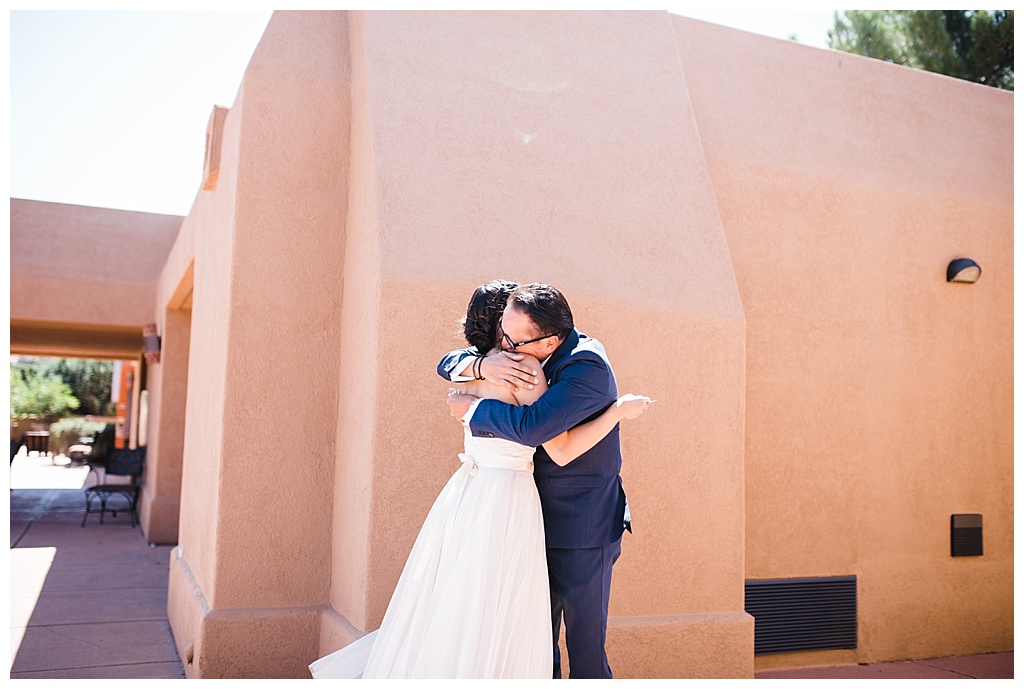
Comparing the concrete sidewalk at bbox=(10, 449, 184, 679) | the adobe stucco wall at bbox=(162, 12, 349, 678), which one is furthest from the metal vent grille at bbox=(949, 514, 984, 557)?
the concrete sidewalk at bbox=(10, 449, 184, 679)

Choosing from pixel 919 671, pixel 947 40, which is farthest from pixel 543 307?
pixel 947 40

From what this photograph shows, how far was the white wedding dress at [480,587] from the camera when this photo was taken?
107 inches

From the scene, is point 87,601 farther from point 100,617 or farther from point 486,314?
point 486,314

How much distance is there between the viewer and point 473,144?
411 cm

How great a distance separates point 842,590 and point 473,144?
321cm

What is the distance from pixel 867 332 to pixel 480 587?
11.4 feet

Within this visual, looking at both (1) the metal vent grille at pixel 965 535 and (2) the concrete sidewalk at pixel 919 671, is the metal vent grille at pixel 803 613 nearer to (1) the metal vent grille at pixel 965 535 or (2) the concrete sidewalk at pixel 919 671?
(2) the concrete sidewalk at pixel 919 671

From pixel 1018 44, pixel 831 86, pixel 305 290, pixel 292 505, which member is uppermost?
pixel 831 86

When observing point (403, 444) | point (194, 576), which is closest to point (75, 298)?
point (194, 576)

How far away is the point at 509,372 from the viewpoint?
8.98 feet

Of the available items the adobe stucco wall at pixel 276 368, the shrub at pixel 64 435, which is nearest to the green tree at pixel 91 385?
the shrub at pixel 64 435

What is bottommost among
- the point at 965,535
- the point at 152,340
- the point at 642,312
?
the point at 965,535

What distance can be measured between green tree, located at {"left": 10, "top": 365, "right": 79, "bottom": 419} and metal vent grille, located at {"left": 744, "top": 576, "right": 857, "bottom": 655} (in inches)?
1039

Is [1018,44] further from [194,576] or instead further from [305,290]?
[194,576]
